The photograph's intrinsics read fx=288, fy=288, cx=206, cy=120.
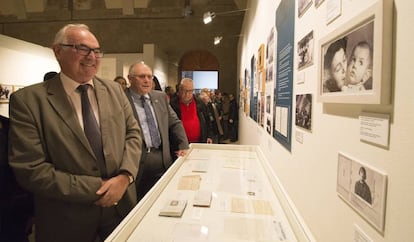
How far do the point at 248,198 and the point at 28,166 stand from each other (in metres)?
1.04

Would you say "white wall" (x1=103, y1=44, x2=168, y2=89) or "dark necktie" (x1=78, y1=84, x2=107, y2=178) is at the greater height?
"white wall" (x1=103, y1=44, x2=168, y2=89)

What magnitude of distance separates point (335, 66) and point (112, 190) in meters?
1.19

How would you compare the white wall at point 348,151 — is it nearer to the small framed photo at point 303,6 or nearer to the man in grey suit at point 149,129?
the small framed photo at point 303,6

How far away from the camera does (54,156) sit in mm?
1398

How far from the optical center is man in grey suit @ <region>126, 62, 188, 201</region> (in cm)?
236

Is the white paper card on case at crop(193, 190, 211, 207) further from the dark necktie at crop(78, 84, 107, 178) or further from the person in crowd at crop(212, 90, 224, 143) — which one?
the person in crowd at crop(212, 90, 224, 143)

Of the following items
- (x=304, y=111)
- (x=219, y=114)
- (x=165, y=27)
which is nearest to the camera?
(x=304, y=111)

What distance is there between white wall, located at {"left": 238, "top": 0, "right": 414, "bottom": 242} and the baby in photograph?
54 millimetres

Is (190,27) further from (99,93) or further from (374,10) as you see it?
(374,10)

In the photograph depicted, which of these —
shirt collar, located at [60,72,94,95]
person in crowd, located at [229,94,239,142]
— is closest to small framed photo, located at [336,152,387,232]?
shirt collar, located at [60,72,94,95]

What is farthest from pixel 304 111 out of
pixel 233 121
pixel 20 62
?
pixel 233 121

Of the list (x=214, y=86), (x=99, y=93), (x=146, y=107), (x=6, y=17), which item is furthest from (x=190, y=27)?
(x=99, y=93)

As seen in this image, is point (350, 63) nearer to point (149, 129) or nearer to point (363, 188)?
point (363, 188)

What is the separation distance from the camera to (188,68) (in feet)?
37.4
